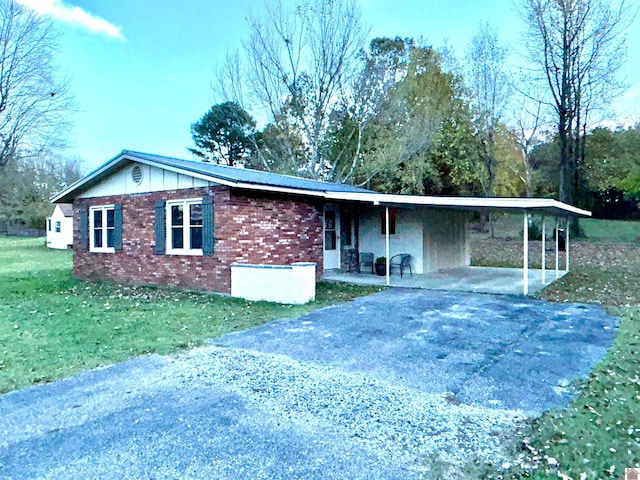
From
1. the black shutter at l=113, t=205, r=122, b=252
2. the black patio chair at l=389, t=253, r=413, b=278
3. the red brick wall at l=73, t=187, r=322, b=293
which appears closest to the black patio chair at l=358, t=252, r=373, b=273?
the black patio chair at l=389, t=253, r=413, b=278

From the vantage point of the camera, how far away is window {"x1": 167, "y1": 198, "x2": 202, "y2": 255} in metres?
10.5

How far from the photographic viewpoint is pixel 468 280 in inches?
467

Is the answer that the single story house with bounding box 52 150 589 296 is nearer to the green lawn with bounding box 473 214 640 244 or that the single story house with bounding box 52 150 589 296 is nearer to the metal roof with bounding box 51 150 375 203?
the metal roof with bounding box 51 150 375 203

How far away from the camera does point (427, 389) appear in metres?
4.16

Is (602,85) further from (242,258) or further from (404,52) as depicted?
(242,258)

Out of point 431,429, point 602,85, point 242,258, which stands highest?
point 602,85

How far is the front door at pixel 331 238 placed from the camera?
12977 millimetres

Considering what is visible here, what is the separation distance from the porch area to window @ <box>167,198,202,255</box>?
12.1 ft

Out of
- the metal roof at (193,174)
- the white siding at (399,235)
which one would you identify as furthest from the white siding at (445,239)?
Answer: the metal roof at (193,174)

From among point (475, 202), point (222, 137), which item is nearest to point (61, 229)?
point (222, 137)

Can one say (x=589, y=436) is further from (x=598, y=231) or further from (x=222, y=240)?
(x=598, y=231)

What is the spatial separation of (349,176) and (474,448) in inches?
800

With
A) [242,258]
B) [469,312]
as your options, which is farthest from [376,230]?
[469,312]

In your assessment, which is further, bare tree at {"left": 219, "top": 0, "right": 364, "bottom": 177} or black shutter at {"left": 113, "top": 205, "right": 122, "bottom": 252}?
bare tree at {"left": 219, "top": 0, "right": 364, "bottom": 177}
